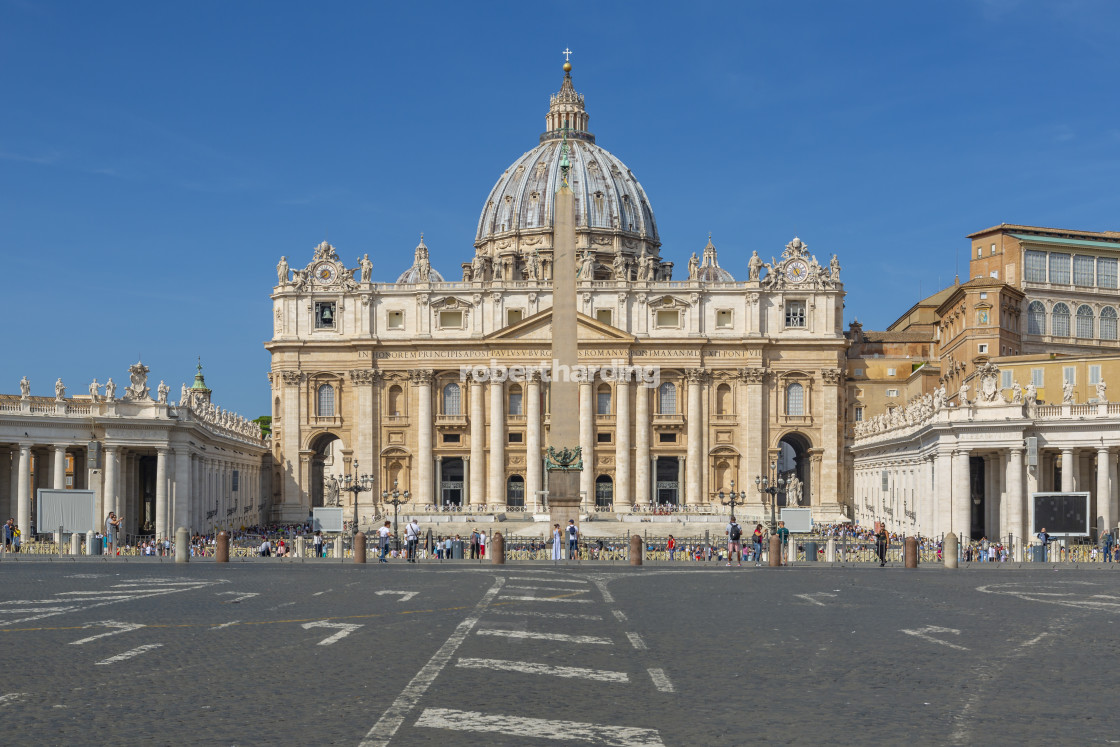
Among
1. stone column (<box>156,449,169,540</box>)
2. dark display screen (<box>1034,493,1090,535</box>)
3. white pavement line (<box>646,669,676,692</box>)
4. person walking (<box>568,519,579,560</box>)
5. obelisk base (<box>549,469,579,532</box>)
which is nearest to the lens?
white pavement line (<box>646,669,676,692</box>)

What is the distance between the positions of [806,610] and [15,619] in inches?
550

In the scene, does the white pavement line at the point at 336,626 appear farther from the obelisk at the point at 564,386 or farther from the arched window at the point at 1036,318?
the arched window at the point at 1036,318

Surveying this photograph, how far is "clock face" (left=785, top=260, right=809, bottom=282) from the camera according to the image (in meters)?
99.3

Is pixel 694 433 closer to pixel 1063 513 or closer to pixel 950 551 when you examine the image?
pixel 1063 513

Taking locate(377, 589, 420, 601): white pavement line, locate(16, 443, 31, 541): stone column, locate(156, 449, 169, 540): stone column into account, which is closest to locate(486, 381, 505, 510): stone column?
locate(156, 449, 169, 540): stone column

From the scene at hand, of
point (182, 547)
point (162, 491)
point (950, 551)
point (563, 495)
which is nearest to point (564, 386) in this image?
point (563, 495)

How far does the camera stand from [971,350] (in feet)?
275

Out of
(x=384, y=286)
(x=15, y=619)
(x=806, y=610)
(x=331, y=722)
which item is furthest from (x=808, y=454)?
(x=331, y=722)

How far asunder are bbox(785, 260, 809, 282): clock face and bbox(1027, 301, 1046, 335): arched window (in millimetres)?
17310

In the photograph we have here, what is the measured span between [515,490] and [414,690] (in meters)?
→ 84.2

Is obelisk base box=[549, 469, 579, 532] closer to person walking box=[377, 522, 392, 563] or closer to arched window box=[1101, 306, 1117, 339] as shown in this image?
person walking box=[377, 522, 392, 563]

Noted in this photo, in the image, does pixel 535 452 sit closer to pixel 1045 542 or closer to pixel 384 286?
pixel 384 286

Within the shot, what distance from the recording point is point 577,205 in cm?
12775

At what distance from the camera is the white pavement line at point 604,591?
28.8 metres
